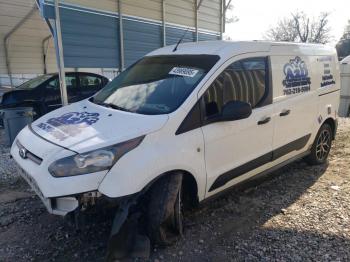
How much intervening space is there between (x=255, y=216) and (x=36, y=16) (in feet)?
42.8

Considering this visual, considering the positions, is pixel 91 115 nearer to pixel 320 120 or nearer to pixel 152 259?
pixel 152 259

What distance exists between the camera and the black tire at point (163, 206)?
2.84 meters

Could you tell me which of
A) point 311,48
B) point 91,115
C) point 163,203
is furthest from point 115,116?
point 311,48

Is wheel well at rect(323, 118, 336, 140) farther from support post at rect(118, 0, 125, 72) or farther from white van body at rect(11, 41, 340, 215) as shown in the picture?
support post at rect(118, 0, 125, 72)

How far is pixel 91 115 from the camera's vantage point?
3.28 m

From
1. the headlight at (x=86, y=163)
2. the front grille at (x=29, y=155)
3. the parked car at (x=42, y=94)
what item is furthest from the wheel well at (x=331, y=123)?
the parked car at (x=42, y=94)

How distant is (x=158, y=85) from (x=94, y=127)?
887 mm

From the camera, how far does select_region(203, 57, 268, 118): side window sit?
10.8 feet

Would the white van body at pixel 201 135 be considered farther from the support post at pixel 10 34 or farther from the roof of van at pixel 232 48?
the support post at pixel 10 34

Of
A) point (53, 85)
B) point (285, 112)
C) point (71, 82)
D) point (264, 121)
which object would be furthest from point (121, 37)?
point (264, 121)

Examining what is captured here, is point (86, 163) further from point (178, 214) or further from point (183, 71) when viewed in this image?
point (183, 71)

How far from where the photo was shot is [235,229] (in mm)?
3357

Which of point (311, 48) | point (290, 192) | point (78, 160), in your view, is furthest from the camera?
point (311, 48)

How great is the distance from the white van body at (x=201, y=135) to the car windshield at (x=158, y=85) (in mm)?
102
